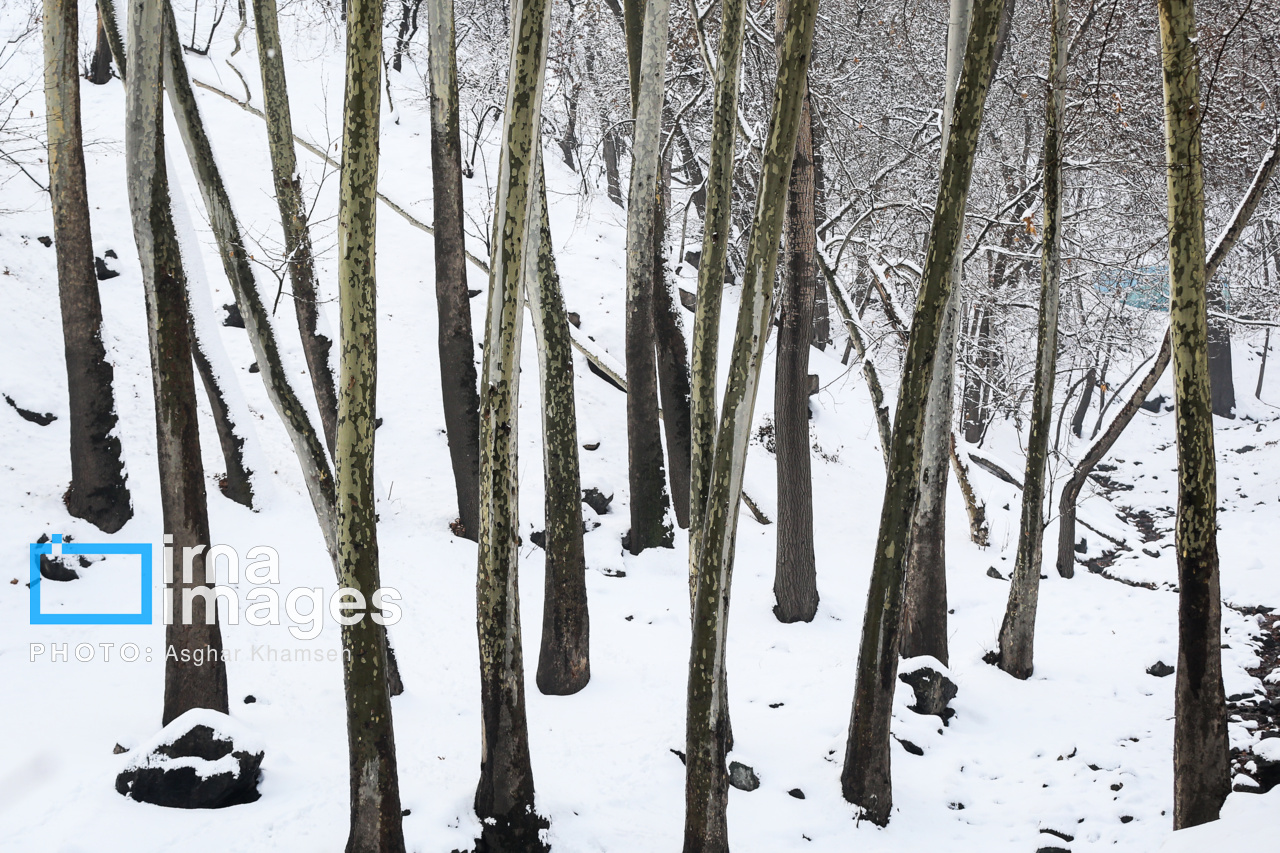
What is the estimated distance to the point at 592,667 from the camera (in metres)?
7.62

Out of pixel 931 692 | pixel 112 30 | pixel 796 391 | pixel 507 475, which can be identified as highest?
pixel 112 30

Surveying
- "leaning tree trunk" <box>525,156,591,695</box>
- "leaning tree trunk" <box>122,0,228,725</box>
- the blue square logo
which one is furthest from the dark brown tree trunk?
"leaning tree trunk" <box>525,156,591,695</box>

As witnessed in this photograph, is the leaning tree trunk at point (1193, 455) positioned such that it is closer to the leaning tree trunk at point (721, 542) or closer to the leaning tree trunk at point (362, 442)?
the leaning tree trunk at point (721, 542)

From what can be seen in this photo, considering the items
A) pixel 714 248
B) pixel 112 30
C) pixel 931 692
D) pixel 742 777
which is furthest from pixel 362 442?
pixel 931 692

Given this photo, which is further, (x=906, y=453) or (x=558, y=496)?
(x=558, y=496)

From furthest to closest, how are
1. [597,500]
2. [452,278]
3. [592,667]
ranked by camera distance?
[597,500], [452,278], [592,667]

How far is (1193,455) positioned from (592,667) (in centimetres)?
503

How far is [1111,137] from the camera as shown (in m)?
11.2

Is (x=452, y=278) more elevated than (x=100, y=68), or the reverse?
(x=100, y=68)

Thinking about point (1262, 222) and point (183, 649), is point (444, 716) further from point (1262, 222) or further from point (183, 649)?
point (1262, 222)

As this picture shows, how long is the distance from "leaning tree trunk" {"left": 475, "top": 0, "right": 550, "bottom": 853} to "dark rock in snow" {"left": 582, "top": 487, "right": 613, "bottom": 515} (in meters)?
6.01

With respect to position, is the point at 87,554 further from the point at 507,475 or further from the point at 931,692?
A: the point at 931,692

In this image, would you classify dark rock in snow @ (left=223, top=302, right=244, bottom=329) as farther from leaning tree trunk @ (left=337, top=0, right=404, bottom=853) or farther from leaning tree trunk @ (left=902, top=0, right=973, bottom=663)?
leaning tree trunk @ (left=902, top=0, right=973, bottom=663)

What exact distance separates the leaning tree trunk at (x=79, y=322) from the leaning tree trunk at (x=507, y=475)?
18.1 feet
